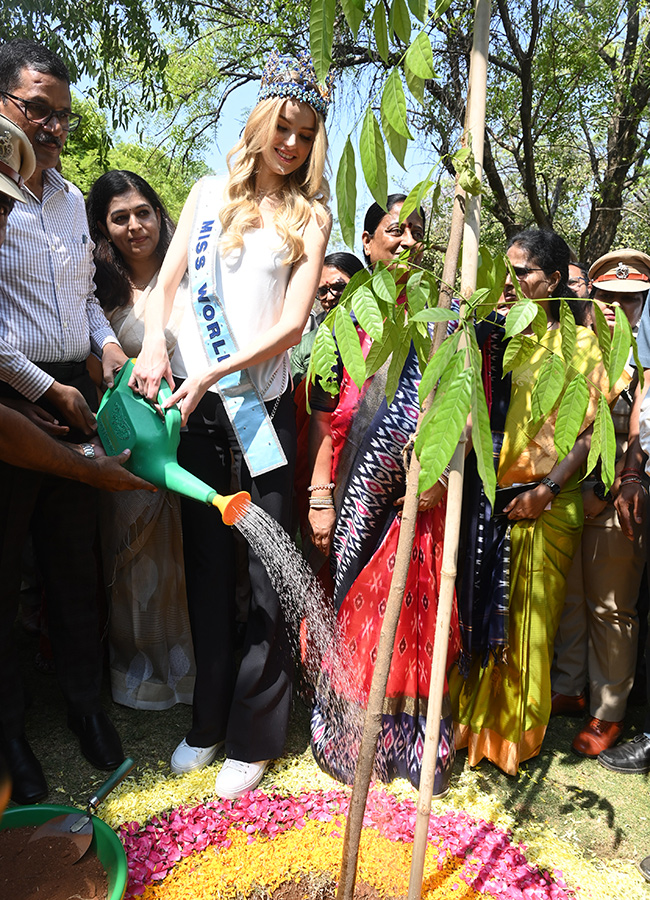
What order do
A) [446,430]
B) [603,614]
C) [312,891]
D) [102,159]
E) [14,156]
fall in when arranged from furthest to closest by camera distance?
[102,159] → [603,614] → [14,156] → [312,891] → [446,430]

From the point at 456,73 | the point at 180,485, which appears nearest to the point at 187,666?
the point at 180,485

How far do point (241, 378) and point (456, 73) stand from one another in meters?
6.52

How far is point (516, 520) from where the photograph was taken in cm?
258

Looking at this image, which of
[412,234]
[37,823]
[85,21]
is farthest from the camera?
[85,21]

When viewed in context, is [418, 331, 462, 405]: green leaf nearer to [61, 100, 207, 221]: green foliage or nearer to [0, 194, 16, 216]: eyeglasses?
[0, 194, 16, 216]: eyeglasses

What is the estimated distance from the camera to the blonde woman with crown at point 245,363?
228 cm

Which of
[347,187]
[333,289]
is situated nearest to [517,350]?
[347,187]

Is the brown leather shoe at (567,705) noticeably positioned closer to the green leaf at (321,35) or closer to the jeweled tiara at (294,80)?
the jeweled tiara at (294,80)

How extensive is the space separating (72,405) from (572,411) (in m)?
1.62

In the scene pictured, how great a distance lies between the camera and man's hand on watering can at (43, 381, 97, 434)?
228cm

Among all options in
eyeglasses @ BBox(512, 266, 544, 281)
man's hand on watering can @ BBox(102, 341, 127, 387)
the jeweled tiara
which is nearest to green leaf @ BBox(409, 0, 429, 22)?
the jeweled tiara

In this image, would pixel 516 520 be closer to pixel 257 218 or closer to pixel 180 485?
pixel 180 485

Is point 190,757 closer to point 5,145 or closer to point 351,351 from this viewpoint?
point 351,351

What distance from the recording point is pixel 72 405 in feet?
7.58
